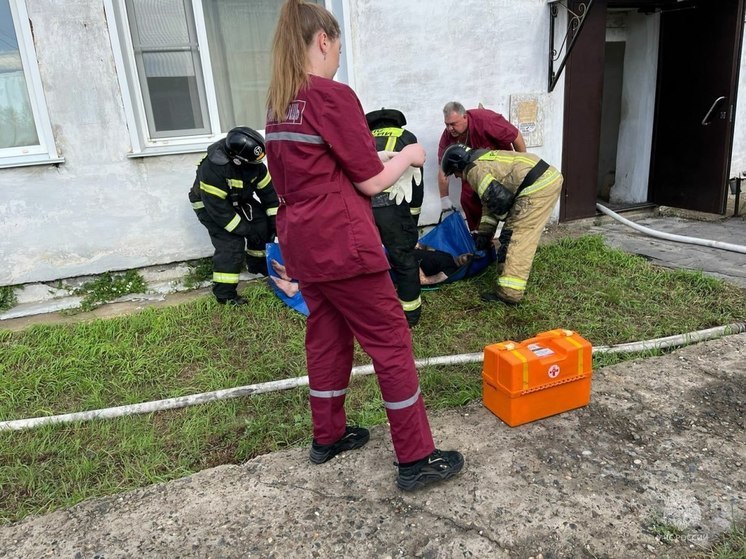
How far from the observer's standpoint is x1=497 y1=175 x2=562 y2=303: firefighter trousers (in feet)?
14.1

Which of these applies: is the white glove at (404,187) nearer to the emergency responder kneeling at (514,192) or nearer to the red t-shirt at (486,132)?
the emergency responder kneeling at (514,192)

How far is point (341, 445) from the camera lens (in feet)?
8.39

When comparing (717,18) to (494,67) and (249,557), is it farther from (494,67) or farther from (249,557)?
(249,557)

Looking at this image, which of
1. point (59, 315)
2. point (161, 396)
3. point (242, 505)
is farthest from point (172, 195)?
point (242, 505)

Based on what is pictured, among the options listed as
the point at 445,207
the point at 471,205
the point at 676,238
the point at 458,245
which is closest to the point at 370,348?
the point at 458,245

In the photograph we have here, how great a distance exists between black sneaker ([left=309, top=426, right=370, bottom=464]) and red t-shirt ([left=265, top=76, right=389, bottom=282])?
2.90 feet

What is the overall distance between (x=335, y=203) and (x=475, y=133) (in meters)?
3.91

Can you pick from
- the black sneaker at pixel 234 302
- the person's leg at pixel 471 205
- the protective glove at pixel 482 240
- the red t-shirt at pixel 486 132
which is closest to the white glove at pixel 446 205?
the person's leg at pixel 471 205

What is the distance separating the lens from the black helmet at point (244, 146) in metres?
4.18

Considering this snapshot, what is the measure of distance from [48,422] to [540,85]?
5.69m

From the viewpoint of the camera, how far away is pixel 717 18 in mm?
6406

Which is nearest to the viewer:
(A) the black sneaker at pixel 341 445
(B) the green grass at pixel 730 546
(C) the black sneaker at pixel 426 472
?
(B) the green grass at pixel 730 546

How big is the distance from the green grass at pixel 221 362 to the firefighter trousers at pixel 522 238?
18 cm

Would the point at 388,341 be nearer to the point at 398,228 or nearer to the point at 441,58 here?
the point at 398,228
